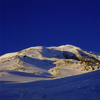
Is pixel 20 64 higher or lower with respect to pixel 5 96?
higher

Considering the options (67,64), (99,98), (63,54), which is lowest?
(99,98)

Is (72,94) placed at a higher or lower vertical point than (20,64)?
lower

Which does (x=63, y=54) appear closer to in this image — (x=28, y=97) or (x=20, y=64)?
(x=20, y=64)

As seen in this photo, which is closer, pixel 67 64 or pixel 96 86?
pixel 96 86

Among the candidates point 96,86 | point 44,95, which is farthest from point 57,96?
point 96,86

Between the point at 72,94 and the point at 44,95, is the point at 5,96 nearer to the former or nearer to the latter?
the point at 44,95

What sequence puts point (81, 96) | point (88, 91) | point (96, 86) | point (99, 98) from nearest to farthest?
point (99, 98) → point (81, 96) → point (88, 91) → point (96, 86)

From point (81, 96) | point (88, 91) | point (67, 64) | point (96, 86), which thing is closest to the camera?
point (81, 96)

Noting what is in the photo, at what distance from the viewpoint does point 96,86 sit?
5387 millimetres

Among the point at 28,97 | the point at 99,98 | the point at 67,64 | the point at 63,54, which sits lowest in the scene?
the point at 99,98

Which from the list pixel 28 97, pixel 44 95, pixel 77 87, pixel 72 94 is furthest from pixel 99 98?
pixel 28 97

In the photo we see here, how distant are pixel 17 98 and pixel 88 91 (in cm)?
260

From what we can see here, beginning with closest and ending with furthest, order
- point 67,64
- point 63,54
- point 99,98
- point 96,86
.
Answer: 1. point 99,98
2. point 96,86
3. point 67,64
4. point 63,54

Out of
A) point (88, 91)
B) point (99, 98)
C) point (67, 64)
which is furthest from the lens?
point (67, 64)
